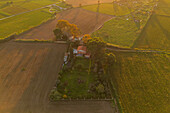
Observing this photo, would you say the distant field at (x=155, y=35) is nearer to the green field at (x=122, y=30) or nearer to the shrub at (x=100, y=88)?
the green field at (x=122, y=30)

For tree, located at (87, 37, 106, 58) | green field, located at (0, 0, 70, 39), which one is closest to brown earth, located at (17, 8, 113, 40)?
green field, located at (0, 0, 70, 39)

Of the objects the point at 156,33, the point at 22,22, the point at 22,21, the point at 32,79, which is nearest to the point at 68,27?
the point at 32,79

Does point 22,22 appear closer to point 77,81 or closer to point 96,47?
point 96,47

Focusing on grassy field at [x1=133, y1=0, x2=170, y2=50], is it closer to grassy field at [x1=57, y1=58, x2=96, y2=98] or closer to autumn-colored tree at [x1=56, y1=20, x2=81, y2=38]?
A: grassy field at [x1=57, y1=58, x2=96, y2=98]

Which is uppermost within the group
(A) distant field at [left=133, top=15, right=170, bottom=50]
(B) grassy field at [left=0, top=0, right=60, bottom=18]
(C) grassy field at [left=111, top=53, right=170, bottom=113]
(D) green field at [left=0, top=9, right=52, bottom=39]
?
(B) grassy field at [left=0, top=0, right=60, bottom=18]

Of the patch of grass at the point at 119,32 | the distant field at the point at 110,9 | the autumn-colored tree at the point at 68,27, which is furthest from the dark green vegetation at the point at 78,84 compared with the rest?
the distant field at the point at 110,9

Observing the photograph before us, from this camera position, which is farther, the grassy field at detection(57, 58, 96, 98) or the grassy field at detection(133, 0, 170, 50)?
the grassy field at detection(133, 0, 170, 50)
